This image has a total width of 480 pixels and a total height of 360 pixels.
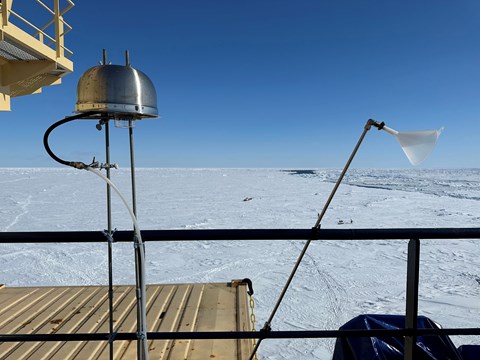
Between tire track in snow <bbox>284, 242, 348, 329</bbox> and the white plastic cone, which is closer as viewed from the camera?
the white plastic cone

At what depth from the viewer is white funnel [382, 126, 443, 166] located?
42.3 inches

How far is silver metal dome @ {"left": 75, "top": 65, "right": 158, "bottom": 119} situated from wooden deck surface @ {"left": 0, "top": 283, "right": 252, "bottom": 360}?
1.89 m

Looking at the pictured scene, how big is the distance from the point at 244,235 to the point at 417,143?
0.66m

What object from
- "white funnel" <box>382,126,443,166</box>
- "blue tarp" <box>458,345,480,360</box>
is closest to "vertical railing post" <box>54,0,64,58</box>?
"white funnel" <box>382,126,443,166</box>

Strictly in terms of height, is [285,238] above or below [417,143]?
below

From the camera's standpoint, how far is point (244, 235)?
127 cm

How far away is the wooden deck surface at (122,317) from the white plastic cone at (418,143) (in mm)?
2262

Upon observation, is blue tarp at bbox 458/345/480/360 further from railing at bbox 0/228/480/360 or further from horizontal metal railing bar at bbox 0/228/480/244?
horizontal metal railing bar at bbox 0/228/480/244

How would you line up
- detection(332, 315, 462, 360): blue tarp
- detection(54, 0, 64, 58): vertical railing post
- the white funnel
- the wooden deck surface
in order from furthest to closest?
1. detection(54, 0, 64, 58): vertical railing post
2. the wooden deck surface
3. detection(332, 315, 462, 360): blue tarp
4. the white funnel

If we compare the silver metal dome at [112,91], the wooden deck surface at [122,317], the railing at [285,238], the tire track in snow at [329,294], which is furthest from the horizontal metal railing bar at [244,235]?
the tire track in snow at [329,294]

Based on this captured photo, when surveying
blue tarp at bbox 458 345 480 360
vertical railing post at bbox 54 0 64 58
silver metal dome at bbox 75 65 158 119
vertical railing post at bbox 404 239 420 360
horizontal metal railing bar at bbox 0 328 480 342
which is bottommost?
blue tarp at bbox 458 345 480 360

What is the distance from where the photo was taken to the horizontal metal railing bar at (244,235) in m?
1.24

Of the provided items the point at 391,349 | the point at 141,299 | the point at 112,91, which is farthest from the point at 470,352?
the point at 112,91

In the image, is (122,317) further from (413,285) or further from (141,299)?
(413,285)
